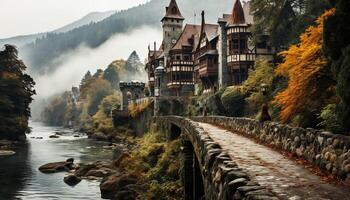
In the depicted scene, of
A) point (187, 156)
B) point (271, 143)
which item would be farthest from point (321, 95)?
point (187, 156)

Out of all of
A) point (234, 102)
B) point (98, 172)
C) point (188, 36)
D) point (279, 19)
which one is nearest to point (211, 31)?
point (188, 36)

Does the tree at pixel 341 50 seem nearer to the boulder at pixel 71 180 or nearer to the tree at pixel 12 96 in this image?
the boulder at pixel 71 180

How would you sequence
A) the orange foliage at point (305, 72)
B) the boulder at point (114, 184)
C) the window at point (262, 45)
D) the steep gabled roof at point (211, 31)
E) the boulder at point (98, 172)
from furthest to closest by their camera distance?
1. the steep gabled roof at point (211, 31)
2. the window at point (262, 45)
3. the boulder at point (98, 172)
4. the boulder at point (114, 184)
5. the orange foliage at point (305, 72)

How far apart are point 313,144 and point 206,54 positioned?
45.8m

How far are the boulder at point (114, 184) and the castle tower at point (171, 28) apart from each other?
49314 millimetres

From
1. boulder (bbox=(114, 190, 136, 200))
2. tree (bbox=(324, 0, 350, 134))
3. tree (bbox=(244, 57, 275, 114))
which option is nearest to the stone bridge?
tree (bbox=(324, 0, 350, 134))

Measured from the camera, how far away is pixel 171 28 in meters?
77.2

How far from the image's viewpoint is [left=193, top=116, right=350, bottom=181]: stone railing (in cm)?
904

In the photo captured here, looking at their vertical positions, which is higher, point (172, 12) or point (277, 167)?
point (172, 12)

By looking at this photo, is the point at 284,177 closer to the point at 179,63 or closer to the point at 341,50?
the point at 341,50

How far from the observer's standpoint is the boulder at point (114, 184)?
2783 cm

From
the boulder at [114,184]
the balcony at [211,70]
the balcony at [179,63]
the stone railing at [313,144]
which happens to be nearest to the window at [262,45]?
the balcony at [211,70]

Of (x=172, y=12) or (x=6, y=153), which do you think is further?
(x=172, y=12)

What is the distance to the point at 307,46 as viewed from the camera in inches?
782
